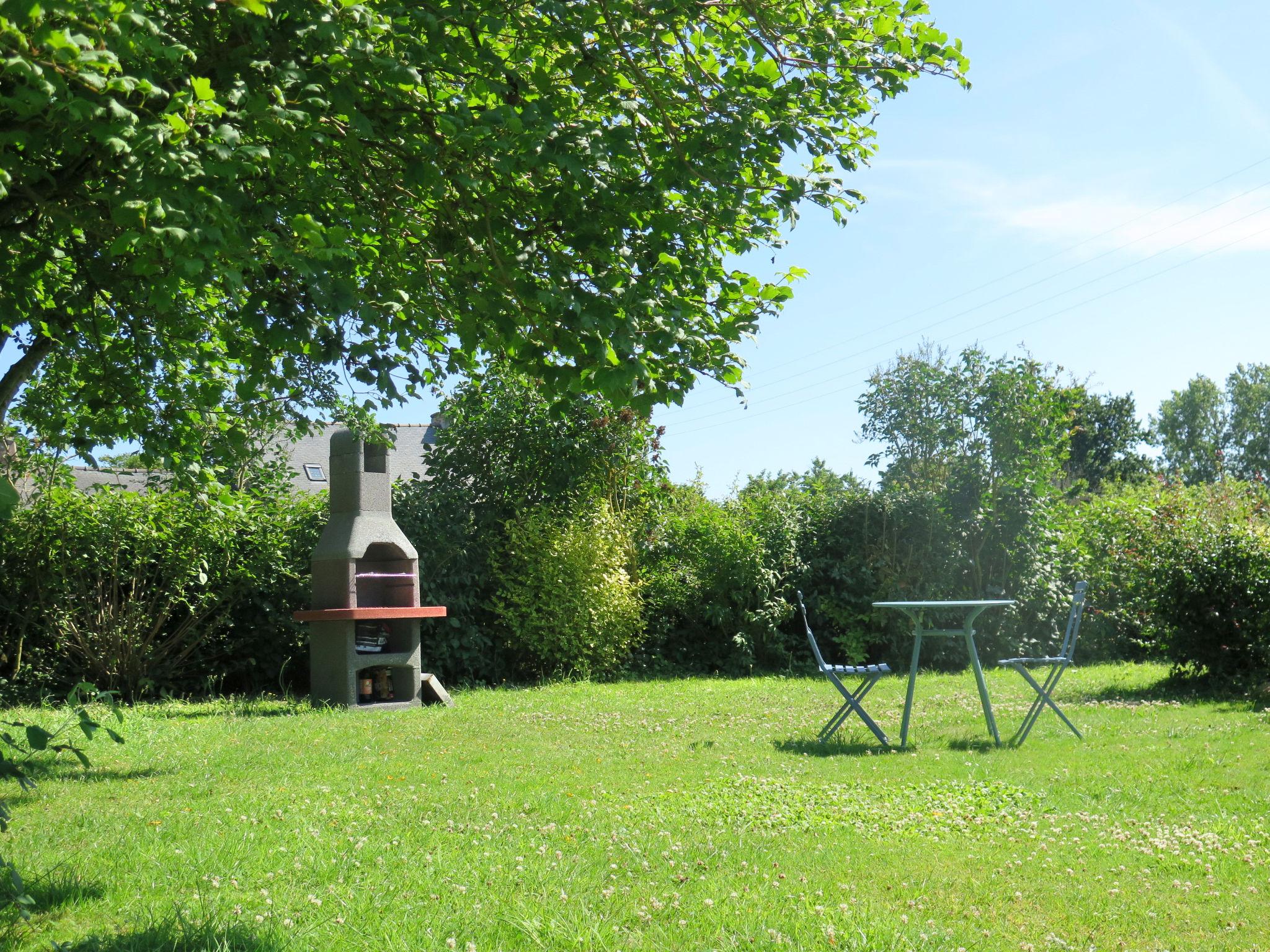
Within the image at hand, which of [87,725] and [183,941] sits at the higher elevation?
[87,725]

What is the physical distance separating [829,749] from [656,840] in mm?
2892

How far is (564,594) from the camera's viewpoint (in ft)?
40.9

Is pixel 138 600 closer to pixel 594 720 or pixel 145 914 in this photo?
pixel 594 720

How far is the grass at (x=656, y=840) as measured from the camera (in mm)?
3375

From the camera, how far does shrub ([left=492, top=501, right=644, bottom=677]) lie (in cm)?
1248

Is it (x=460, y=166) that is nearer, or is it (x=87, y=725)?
(x=87, y=725)

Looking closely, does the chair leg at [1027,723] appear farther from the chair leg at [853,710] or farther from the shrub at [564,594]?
the shrub at [564,594]

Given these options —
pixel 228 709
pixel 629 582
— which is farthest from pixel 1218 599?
pixel 228 709

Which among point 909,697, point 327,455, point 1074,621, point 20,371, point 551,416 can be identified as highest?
point 327,455

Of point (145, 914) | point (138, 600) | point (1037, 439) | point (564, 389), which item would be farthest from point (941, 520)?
point (145, 914)

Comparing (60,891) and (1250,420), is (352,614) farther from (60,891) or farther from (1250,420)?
(1250,420)

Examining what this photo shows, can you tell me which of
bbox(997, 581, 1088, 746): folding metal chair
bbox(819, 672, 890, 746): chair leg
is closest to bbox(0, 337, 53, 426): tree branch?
bbox(819, 672, 890, 746): chair leg

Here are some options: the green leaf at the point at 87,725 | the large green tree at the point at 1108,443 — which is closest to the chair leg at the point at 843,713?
the green leaf at the point at 87,725

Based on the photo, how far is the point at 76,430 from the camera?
23.8 feet
